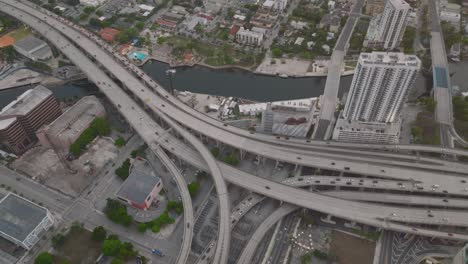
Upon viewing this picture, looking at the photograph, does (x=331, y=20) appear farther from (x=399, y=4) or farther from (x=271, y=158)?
(x=271, y=158)

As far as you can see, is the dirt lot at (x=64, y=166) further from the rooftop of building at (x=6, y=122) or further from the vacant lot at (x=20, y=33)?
the vacant lot at (x=20, y=33)

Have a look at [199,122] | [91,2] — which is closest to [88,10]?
[91,2]

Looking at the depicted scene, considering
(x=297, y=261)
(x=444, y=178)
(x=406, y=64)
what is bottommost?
(x=297, y=261)

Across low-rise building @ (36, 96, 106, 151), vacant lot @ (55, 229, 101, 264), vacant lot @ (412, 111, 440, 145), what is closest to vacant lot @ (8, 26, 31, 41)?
low-rise building @ (36, 96, 106, 151)

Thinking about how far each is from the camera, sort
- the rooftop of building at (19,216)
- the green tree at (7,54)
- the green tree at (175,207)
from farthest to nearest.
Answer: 1. the green tree at (7,54)
2. the green tree at (175,207)
3. the rooftop of building at (19,216)

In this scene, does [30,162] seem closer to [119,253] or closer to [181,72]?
[119,253]

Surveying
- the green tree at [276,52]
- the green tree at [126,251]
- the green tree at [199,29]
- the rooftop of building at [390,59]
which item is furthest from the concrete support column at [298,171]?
the green tree at [199,29]

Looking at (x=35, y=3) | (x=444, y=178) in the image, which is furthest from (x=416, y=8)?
(x=35, y=3)
